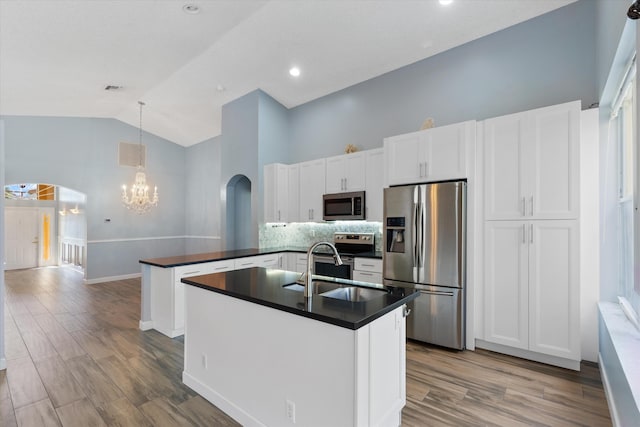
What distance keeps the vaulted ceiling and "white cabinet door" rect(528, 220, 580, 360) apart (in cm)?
248

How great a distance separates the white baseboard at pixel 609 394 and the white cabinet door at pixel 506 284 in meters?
0.56

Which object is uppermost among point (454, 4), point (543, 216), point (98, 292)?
point (454, 4)

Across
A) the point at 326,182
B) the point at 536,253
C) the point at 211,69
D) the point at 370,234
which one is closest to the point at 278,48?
the point at 211,69

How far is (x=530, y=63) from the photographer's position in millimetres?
3576

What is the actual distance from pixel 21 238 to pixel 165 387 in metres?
10.3

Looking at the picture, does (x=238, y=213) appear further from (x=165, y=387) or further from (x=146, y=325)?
(x=165, y=387)

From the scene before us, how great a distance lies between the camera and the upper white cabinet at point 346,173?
472 cm

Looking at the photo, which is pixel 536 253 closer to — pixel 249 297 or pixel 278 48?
pixel 249 297

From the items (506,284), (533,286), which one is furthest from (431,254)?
(533,286)

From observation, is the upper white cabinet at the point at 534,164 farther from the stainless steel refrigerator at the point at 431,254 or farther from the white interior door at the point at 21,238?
the white interior door at the point at 21,238

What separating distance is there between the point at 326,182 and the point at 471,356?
10.2 ft

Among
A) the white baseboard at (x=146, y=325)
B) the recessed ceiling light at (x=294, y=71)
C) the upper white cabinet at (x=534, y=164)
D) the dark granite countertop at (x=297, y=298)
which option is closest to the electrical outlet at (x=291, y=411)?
the dark granite countertop at (x=297, y=298)

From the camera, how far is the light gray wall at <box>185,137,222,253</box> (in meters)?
7.94

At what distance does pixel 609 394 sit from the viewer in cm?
232
